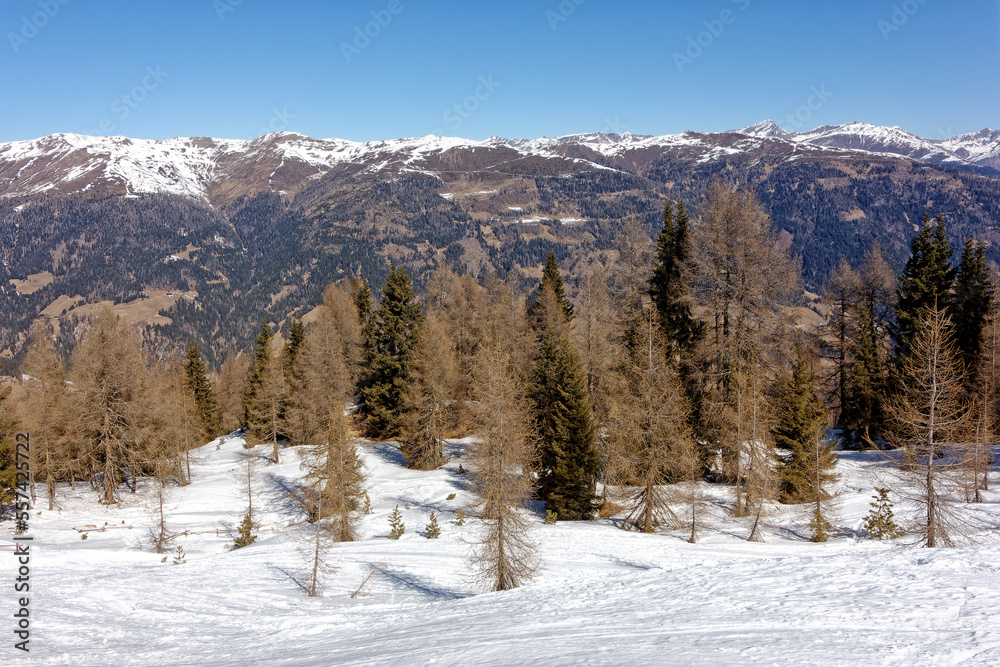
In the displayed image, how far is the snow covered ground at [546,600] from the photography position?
406 inches

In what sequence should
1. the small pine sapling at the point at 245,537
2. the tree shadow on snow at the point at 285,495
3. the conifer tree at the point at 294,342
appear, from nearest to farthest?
the small pine sapling at the point at 245,537, the tree shadow on snow at the point at 285,495, the conifer tree at the point at 294,342

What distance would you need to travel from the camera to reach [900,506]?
25.3m

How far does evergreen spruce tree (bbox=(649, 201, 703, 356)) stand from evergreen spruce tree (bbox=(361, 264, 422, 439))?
20.8 metres

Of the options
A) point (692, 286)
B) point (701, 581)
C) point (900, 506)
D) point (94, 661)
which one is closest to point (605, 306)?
point (692, 286)

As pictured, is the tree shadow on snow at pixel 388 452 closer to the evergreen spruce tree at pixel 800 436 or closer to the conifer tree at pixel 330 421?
the conifer tree at pixel 330 421

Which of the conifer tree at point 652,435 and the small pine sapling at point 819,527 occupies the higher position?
the conifer tree at point 652,435

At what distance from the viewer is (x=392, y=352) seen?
45531mm

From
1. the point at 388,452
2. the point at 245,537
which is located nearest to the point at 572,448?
the point at 245,537

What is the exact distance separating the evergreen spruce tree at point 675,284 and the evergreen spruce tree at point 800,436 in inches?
235

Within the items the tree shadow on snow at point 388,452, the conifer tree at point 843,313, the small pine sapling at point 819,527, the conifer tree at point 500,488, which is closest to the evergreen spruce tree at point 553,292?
the tree shadow on snow at point 388,452

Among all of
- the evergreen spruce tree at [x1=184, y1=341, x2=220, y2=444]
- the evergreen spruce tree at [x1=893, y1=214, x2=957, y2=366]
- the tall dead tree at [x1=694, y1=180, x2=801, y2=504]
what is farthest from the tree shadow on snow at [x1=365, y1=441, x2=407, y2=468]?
the evergreen spruce tree at [x1=893, y1=214, x2=957, y2=366]

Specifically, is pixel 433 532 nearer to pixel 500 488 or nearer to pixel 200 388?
pixel 500 488

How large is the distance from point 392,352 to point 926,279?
41869 millimetres

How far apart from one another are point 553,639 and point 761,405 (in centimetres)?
1797
